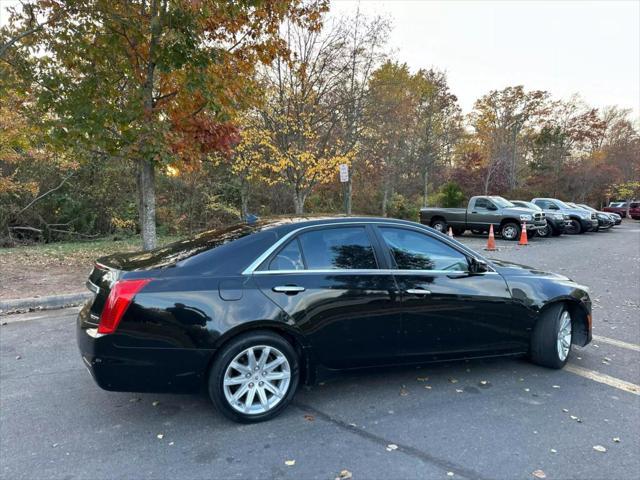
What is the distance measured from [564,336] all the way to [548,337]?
304mm

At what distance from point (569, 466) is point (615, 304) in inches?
218

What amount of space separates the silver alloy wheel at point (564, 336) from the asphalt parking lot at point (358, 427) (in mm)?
191

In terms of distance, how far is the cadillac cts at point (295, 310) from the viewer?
10.2 feet

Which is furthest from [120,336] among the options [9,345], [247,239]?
[9,345]

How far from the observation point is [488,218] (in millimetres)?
18531

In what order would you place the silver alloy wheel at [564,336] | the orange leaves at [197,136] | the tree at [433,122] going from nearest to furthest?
the silver alloy wheel at [564,336], the orange leaves at [197,136], the tree at [433,122]

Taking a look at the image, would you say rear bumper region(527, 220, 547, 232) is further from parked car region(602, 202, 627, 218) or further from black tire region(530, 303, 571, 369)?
parked car region(602, 202, 627, 218)

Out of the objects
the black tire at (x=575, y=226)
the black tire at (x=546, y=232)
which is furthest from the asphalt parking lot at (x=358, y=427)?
the black tire at (x=575, y=226)

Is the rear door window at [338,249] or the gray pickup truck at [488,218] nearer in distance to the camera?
the rear door window at [338,249]

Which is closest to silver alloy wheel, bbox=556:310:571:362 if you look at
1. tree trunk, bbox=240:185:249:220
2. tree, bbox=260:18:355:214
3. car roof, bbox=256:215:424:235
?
car roof, bbox=256:215:424:235

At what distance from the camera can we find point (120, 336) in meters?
3.04

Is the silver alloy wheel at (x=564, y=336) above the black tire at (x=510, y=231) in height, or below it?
below

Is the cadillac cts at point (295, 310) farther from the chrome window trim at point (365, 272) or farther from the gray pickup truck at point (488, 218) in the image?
the gray pickup truck at point (488, 218)

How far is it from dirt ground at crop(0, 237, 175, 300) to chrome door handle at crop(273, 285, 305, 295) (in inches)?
204
